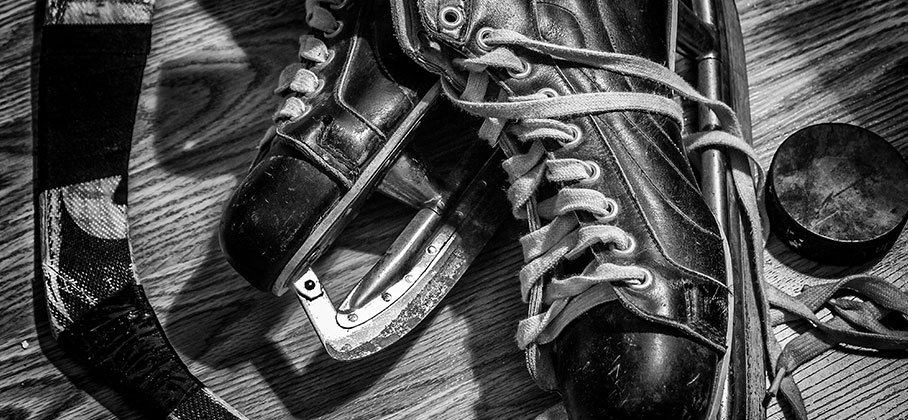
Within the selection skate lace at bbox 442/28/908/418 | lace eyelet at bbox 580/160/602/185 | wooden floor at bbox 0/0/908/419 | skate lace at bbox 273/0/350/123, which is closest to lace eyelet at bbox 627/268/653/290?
skate lace at bbox 442/28/908/418

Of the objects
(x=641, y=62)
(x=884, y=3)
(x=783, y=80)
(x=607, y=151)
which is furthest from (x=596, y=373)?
(x=884, y=3)

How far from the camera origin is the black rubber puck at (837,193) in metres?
0.97

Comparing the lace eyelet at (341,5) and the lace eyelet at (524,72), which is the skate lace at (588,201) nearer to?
the lace eyelet at (524,72)

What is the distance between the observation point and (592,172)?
0.89 metres

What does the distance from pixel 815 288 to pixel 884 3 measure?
431 millimetres

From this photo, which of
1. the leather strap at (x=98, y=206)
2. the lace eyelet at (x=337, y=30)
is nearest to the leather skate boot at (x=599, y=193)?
the lace eyelet at (x=337, y=30)

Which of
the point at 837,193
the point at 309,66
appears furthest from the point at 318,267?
the point at 837,193

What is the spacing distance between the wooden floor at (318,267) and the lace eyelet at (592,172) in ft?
0.66

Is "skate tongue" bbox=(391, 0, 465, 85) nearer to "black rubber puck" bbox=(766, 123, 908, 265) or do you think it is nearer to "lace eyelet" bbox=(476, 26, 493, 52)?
"lace eyelet" bbox=(476, 26, 493, 52)

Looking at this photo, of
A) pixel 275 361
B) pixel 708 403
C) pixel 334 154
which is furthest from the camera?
pixel 275 361

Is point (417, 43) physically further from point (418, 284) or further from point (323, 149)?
point (418, 284)

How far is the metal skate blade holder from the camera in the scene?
3.14ft

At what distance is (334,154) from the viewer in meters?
0.93

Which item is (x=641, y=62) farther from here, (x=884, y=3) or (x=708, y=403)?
(x=884, y=3)
